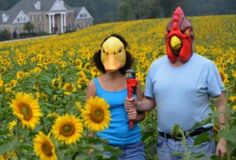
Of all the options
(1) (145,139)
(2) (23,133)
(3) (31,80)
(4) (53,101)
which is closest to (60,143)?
(2) (23,133)

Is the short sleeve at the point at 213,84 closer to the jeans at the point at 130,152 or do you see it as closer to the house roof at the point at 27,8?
the jeans at the point at 130,152

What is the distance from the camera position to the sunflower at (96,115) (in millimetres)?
2537

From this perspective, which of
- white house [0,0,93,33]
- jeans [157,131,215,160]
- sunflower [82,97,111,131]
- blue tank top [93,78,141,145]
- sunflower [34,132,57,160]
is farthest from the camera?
white house [0,0,93,33]

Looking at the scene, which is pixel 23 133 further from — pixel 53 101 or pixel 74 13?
pixel 74 13

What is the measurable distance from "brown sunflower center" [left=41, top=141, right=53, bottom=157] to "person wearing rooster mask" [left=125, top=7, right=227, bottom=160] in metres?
0.84

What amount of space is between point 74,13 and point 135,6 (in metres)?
18.1

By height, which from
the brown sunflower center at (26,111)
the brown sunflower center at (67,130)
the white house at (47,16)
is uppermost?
the white house at (47,16)

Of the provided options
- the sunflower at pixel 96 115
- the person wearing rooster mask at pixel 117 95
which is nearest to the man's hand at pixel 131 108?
the person wearing rooster mask at pixel 117 95

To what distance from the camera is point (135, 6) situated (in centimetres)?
5484

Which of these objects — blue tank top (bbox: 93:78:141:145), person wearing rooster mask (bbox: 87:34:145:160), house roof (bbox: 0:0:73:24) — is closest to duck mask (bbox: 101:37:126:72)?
person wearing rooster mask (bbox: 87:34:145:160)

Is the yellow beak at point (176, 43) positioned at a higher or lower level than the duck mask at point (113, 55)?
higher

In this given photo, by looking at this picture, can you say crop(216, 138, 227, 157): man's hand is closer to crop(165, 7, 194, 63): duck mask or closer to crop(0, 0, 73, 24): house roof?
crop(165, 7, 194, 63): duck mask

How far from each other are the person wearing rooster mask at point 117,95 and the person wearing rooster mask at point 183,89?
7 cm

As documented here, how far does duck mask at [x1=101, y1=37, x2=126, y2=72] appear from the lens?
327 cm
